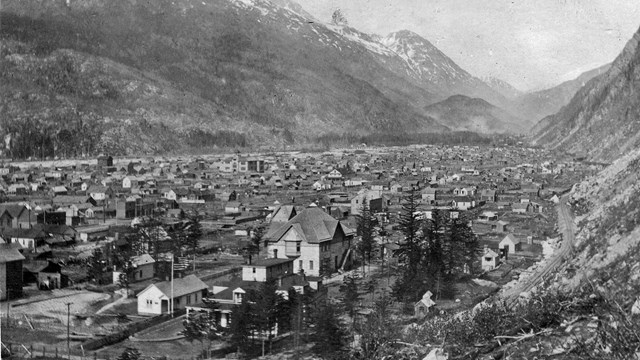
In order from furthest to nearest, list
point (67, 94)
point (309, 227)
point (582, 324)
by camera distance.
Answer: point (67, 94) < point (309, 227) < point (582, 324)

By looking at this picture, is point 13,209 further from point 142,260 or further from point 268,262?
point 268,262

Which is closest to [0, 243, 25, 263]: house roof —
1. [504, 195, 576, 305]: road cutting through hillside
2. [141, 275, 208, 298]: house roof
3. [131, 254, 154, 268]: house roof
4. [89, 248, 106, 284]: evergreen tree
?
[89, 248, 106, 284]: evergreen tree

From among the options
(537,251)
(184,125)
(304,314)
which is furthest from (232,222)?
(184,125)

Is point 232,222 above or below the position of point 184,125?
below

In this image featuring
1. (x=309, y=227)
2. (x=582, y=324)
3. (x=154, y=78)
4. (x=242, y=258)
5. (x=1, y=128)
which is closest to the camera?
(x=582, y=324)

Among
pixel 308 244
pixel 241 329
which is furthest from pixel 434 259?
pixel 241 329

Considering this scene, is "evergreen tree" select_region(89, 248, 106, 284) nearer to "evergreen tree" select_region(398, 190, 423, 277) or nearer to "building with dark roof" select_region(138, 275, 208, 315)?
"building with dark roof" select_region(138, 275, 208, 315)

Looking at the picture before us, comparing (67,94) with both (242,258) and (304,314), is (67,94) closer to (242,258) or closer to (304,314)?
(242,258)
